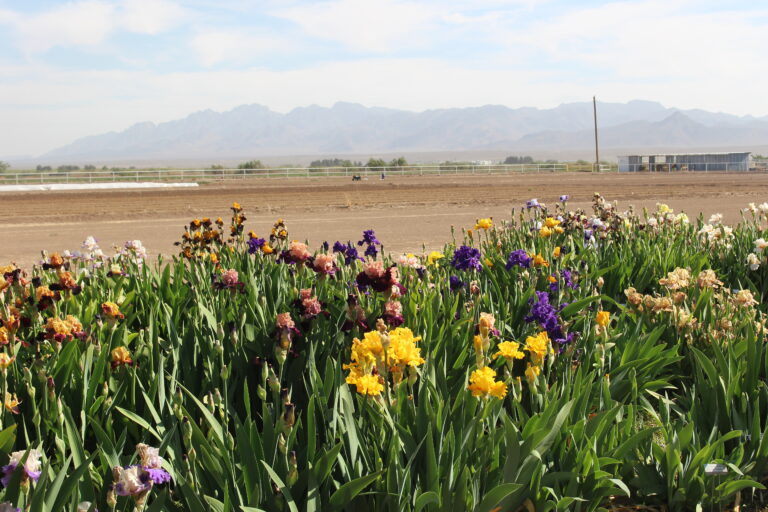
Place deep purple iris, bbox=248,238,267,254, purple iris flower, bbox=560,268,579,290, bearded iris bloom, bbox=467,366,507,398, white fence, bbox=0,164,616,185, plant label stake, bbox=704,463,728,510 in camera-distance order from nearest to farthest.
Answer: bearded iris bloom, bbox=467,366,507,398 < plant label stake, bbox=704,463,728,510 < purple iris flower, bbox=560,268,579,290 < deep purple iris, bbox=248,238,267,254 < white fence, bbox=0,164,616,185

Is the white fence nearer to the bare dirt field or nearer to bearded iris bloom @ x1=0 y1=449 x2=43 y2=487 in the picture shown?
the bare dirt field

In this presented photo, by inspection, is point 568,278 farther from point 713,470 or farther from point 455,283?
point 713,470

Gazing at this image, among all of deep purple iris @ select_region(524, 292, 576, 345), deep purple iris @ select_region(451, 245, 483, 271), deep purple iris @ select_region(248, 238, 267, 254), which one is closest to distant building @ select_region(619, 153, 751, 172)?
deep purple iris @ select_region(248, 238, 267, 254)

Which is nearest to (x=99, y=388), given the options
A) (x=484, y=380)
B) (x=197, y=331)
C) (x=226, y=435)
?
(x=197, y=331)

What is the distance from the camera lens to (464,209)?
21.2 meters

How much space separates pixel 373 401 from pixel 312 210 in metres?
19.5

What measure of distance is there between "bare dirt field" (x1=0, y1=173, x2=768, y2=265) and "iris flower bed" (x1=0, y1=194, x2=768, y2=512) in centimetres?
842

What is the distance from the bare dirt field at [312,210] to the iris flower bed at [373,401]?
842 centimetres

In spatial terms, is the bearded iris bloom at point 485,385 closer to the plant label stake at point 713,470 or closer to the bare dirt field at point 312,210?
the plant label stake at point 713,470

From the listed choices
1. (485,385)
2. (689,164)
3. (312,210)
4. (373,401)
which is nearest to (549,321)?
(485,385)

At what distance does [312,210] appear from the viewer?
2216 centimetres

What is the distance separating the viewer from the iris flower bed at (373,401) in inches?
100

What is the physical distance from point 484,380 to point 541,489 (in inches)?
19.4

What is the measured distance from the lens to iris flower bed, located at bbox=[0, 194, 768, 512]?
255 cm
